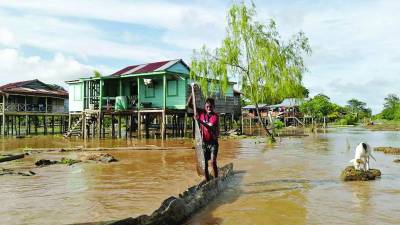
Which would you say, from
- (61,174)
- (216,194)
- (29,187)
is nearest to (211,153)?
(216,194)

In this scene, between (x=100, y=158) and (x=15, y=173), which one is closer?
(x=15, y=173)

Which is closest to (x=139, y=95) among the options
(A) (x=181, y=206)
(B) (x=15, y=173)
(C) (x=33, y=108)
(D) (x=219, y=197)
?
(C) (x=33, y=108)

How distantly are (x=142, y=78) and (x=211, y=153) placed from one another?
20.5m

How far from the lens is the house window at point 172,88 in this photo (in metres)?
27.1

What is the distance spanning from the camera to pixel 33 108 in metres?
35.0

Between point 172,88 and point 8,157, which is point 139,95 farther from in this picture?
point 8,157

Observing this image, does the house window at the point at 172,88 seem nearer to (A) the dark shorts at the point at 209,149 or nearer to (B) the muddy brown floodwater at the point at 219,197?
(B) the muddy brown floodwater at the point at 219,197

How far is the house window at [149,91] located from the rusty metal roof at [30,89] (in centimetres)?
1123

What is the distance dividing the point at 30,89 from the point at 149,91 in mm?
13050

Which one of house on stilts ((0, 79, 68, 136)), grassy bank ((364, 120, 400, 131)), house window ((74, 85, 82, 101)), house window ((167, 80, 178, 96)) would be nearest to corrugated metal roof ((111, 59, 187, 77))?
house window ((167, 80, 178, 96))

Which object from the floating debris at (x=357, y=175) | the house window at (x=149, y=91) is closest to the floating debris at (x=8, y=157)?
the floating debris at (x=357, y=175)

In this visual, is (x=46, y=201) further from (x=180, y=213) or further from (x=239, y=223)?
(x=239, y=223)

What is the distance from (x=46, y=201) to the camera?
293 inches

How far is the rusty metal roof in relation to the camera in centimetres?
3253
